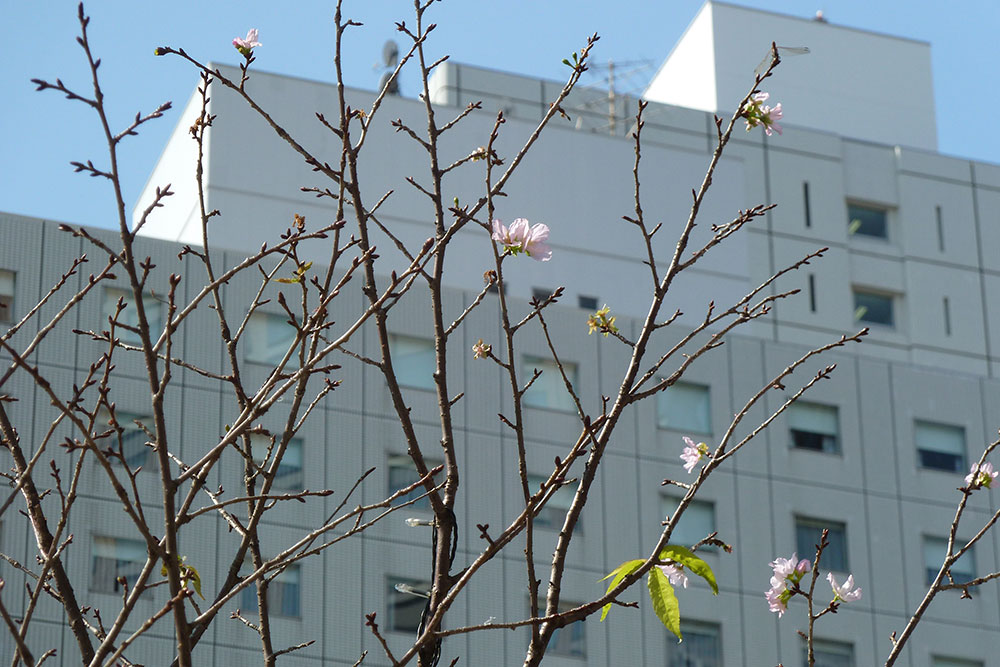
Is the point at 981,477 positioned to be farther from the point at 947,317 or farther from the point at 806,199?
the point at 947,317

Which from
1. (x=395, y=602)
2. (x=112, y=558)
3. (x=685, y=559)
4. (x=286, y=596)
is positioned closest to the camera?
(x=685, y=559)

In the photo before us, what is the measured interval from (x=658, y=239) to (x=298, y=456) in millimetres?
13817

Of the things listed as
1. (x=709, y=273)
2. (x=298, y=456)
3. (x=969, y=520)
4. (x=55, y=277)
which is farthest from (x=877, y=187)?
(x=55, y=277)

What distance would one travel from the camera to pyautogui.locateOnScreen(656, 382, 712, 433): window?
3400 centimetres

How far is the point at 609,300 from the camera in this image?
40188 millimetres

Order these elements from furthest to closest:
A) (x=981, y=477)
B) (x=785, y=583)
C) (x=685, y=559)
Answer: (x=981, y=477) → (x=785, y=583) → (x=685, y=559)

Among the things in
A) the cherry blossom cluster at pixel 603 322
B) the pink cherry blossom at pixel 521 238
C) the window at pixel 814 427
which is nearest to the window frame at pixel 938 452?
the window at pixel 814 427

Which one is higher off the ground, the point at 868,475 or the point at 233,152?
the point at 233,152

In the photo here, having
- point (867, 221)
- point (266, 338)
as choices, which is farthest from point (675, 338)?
point (867, 221)

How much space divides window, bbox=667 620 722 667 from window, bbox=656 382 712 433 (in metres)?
4.02

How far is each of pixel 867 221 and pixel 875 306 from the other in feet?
7.58

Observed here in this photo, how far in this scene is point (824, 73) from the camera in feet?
161

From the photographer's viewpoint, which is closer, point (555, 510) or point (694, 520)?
point (555, 510)

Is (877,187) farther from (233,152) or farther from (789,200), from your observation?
(233,152)
